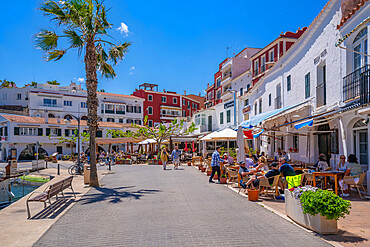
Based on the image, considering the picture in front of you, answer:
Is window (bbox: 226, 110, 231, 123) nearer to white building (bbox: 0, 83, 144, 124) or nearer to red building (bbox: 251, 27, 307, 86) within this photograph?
red building (bbox: 251, 27, 307, 86)

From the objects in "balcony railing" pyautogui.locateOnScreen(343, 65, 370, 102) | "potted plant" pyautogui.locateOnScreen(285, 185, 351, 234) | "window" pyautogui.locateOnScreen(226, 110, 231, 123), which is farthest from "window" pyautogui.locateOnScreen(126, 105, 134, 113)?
"potted plant" pyautogui.locateOnScreen(285, 185, 351, 234)

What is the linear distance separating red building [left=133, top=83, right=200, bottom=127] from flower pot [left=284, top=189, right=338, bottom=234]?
186 ft

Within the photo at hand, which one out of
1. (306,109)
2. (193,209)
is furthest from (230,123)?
(193,209)

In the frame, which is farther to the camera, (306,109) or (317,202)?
(306,109)

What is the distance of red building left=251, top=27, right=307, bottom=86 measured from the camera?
2873 centimetres

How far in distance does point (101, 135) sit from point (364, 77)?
159ft

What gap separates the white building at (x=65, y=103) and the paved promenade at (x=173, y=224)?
46660 millimetres

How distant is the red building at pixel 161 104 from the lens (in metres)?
63.7

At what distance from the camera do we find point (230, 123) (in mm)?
39219

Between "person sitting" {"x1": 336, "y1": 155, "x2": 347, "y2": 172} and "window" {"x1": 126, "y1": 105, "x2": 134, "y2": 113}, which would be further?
"window" {"x1": 126, "y1": 105, "x2": 134, "y2": 113}

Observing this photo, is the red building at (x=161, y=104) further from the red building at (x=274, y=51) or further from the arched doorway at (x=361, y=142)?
the arched doorway at (x=361, y=142)

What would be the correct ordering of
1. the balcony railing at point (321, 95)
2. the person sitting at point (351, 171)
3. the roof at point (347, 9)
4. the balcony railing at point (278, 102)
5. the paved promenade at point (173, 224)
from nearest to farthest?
the paved promenade at point (173, 224) < the person sitting at point (351, 171) < the roof at point (347, 9) < the balcony railing at point (321, 95) < the balcony railing at point (278, 102)

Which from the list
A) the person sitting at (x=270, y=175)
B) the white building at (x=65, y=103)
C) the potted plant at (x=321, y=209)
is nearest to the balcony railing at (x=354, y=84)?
the person sitting at (x=270, y=175)

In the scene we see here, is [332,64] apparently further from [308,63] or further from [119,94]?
[119,94]
